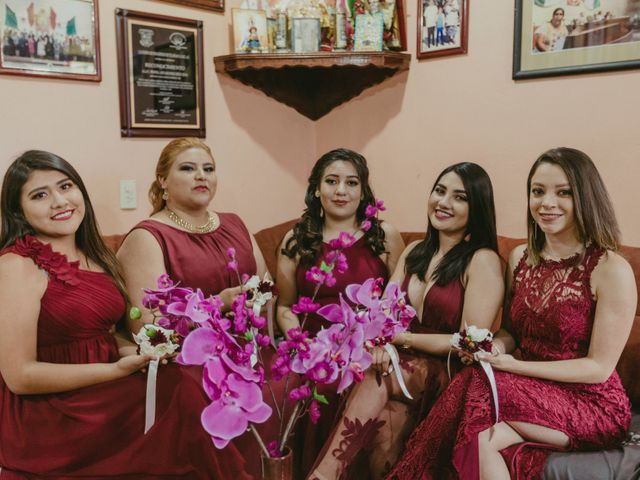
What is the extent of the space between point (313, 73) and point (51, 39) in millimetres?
1224

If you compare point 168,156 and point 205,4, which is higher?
point 205,4

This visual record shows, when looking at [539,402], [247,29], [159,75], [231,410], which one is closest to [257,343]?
[231,410]

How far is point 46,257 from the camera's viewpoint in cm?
157

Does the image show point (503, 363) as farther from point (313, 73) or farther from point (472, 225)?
point (313, 73)

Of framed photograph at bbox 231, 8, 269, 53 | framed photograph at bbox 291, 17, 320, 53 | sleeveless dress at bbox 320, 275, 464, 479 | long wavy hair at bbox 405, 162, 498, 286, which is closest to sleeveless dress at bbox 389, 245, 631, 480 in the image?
sleeveless dress at bbox 320, 275, 464, 479

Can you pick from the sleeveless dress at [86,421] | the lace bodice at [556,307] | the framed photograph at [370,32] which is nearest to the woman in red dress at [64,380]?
the sleeveless dress at [86,421]

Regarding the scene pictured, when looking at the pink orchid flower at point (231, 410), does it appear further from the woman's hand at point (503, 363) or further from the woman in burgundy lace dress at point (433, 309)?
the woman's hand at point (503, 363)

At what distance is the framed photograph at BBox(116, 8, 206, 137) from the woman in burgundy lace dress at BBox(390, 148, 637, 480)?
152cm

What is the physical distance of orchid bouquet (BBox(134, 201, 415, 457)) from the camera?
90cm

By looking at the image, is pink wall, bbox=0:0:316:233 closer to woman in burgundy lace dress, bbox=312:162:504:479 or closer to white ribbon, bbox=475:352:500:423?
woman in burgundy lace dress, bbox=312:162:504:479

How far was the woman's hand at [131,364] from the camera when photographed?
150 cm

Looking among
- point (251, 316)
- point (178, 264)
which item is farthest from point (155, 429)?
point (251, 316)

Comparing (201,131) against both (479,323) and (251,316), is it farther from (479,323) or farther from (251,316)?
(251,316)

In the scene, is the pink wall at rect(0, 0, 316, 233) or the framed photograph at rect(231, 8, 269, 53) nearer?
the pink wall at rect(0, 0, 316, 233)
